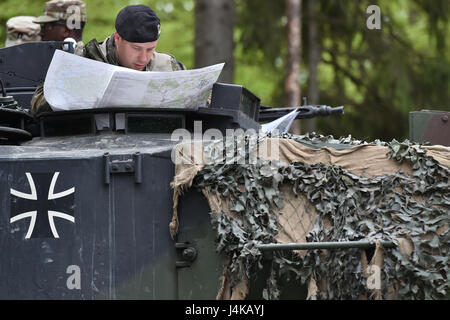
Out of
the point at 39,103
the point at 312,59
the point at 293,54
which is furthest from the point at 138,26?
the point at 312,59

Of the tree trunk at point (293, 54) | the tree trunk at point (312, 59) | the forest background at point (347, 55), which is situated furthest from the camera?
the forest background at point (347, 55)

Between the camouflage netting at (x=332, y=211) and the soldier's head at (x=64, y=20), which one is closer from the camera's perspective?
the camouflage netting at (x=332, y=211)

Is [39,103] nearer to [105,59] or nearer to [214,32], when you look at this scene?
[105,59]

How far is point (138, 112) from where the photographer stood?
5375 millimetres

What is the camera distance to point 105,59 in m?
5.93

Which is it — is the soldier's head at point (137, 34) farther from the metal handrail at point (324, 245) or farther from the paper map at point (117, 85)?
the metal handrail at point (324, 245)

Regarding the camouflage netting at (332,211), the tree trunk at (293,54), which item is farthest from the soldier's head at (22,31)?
the tree trunk at (293,54)

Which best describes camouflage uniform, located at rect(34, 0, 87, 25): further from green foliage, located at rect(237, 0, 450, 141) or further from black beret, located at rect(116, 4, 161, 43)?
green foliage, located at rect(237, 0, 450, 141)

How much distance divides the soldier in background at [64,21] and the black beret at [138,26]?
2.18 meters

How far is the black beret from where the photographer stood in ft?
18.8

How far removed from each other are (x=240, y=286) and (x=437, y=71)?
39.3 ft

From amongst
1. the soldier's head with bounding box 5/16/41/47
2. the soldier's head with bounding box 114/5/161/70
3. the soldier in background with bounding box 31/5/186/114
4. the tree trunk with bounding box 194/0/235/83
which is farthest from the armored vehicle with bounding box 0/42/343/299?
the tree trunk with bounding box 194/0/235/83

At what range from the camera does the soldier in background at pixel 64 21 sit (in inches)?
311

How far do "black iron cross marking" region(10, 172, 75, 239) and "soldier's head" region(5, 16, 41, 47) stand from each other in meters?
3.95
